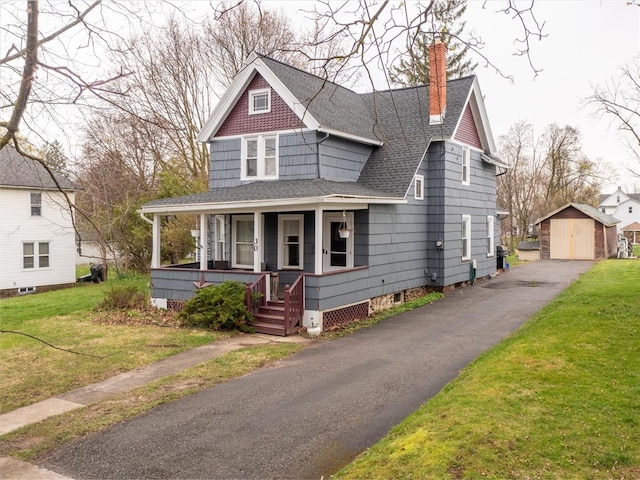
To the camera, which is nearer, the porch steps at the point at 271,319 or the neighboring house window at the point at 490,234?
the porch steps at the point at 271,319

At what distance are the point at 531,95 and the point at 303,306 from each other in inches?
290

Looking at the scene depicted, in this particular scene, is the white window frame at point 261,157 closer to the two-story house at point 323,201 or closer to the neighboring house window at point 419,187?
the two-story house at point 323,201

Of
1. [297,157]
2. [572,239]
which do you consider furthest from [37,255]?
[572,239]

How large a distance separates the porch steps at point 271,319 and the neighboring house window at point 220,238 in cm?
448

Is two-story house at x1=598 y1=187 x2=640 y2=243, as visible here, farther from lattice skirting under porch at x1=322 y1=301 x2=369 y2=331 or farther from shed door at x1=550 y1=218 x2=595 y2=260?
lattice skirting under porch at x1=322 y1=301 x2=369 y2=331

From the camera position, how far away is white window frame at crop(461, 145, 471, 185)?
64.3ft

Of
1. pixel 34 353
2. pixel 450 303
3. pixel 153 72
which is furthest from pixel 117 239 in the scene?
pixel 450 303

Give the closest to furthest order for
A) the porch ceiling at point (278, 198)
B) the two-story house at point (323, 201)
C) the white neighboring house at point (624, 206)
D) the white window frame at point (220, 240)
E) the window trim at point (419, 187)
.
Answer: the porch ceiling at point (278, 198)
the two-story house at point (323, 201)
the white window frame at point (220, 240)
the window trim at point (419, 187)
the white neighboring house at point (624, 206)

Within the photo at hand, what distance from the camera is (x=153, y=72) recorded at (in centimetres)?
2483

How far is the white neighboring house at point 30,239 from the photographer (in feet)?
84.8

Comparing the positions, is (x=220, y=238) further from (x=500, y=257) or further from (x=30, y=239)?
(x=30, y=239)

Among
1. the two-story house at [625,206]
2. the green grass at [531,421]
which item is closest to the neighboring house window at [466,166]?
the green grass at [531,421]

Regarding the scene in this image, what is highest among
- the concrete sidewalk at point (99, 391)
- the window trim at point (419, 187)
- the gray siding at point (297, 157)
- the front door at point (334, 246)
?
the gray siding at point (297, 157)

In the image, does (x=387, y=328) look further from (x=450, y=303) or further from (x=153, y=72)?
(x=153, y=72)
